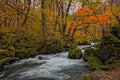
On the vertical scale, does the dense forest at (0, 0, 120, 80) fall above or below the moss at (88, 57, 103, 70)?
above

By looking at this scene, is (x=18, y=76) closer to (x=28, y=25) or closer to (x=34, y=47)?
(x=34, y=47)

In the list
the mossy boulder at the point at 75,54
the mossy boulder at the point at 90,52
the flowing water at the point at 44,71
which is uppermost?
the mossy boulder at the point at 90,52

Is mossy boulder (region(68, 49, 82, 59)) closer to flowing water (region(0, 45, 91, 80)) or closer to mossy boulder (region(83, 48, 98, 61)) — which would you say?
mossy boulder (region(83, 48, 98, 61))

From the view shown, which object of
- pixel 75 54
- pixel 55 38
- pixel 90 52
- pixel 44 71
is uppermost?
pixel 55 38

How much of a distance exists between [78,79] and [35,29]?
35.9ft

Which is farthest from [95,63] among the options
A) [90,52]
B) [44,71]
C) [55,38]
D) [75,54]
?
[55,38]

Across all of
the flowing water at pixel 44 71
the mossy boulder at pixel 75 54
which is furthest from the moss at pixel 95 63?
the mossy boulder at pixel 75 54

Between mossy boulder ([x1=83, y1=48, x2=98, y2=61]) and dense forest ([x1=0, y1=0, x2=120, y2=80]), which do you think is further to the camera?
mossy boulder ([x1=83, y1=48, x2=98, y2=61])

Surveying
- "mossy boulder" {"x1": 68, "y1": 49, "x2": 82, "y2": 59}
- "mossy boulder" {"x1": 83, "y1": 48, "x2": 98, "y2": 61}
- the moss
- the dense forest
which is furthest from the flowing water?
"mossy boulder" {"x1": 68, "y1": 49, "x2": 82, "y2": 59}

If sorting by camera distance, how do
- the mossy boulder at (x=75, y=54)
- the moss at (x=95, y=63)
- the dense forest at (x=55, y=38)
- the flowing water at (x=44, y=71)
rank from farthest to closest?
the mossy boulder at (x=75, y=54) < the dense forest at (x=55, y=38) < the moss at (x=95, y=63) < the flowing water at (x=44, y=71)

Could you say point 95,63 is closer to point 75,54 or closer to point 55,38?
point 75,54

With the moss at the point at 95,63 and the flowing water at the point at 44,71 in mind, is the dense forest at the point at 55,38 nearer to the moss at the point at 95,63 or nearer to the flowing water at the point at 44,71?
the moss at the point at 95,63

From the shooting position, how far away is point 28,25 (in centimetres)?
2205

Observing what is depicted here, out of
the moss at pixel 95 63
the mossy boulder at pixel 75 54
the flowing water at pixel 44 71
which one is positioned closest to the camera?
the flowing water at pixel 44 71
